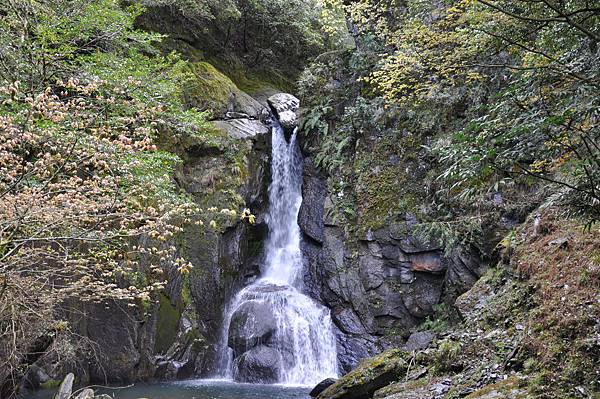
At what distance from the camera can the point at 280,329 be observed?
11.4m

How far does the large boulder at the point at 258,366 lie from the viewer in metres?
10.6

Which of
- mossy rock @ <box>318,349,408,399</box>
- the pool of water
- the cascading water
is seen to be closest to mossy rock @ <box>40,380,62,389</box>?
the pool of water

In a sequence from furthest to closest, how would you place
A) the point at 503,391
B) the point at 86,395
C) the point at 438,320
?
the point at 438,320, the point at 86,395, the point at 503,391

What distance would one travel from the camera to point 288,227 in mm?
14602

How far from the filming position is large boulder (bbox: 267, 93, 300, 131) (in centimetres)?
1592

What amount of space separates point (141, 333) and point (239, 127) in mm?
7013

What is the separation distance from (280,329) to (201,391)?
268 cm

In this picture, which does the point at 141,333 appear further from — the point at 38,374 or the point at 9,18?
the point at 9,18

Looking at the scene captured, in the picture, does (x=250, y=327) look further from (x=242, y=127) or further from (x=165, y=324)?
(x=242, y=127)

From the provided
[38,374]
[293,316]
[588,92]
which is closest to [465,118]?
[293,316]

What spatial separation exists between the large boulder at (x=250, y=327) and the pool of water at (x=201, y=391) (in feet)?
3.54

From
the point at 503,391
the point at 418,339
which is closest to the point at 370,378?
the point at 503,391

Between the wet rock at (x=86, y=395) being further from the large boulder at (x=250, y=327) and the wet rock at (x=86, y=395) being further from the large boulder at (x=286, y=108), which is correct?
the large boulder at (x=286, y=108)

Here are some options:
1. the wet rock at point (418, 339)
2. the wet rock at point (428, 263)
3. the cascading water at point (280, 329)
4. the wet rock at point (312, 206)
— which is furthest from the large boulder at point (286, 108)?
the wet rock at point (418, 339)
